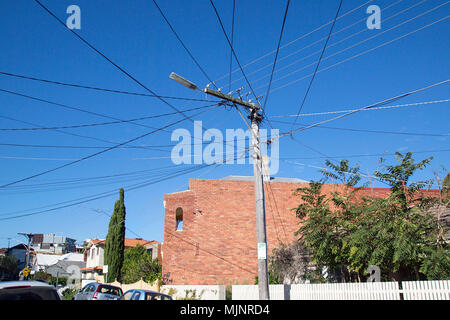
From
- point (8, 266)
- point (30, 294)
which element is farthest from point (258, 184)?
point (8, 266)

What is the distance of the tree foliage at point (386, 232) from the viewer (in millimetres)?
13297

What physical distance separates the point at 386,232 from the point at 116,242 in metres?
25.4

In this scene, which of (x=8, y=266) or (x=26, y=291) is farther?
(x=8, y=266)

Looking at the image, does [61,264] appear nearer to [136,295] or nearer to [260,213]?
[136,295]

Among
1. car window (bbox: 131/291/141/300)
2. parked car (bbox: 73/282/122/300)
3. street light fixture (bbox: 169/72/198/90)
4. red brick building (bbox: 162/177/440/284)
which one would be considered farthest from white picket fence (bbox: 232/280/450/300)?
street light fixture (bbox: 169/72/198/90)

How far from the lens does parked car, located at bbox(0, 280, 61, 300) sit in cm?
538

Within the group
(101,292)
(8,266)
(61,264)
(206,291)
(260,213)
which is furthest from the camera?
(8,266)

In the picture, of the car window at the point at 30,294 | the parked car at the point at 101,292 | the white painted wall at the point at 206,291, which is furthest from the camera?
the white painted wall at the point at 206,291

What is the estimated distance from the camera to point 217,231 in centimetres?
2542

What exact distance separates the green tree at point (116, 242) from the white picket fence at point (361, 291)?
18.4 m

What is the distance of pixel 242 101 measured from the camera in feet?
44.5

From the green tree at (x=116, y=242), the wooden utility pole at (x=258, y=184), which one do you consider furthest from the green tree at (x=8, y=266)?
the wooden utility pole at (x=258, y=184)

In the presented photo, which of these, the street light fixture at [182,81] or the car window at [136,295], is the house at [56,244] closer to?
the car window at [136,295]

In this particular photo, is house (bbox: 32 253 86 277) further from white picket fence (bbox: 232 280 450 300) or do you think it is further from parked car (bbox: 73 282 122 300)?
white picket fence (bbox: 232 280 450 300)
